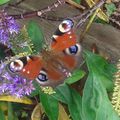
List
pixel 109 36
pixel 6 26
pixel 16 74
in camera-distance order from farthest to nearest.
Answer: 1. pixel 109 36
2. pixel 6 26
3. pixel 16 74

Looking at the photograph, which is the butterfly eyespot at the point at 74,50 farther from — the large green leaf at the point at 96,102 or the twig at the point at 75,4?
the twig at the point at 75,4

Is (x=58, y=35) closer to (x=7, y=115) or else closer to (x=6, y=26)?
(x=6, y=26)

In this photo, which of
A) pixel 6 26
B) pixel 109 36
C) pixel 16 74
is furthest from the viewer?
pixel 109 36

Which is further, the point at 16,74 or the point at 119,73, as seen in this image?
the point at 119,73

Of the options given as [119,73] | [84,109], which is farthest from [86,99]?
[119,73]

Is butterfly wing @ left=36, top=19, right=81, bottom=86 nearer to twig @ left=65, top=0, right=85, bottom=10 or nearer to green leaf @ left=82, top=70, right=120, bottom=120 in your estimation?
green leaf @ left=82, top=70, right=120, bottom=120

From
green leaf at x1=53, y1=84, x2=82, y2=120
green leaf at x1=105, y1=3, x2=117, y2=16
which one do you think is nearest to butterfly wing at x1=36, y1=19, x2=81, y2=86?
green leaf at x1=53, y1=84, x2=82, y2=120

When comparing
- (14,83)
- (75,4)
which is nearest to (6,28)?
(14,83)

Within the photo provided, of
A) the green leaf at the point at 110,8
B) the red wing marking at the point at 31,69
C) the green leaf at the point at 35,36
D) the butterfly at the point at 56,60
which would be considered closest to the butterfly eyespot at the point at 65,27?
the butterfly at the point at 56,60
